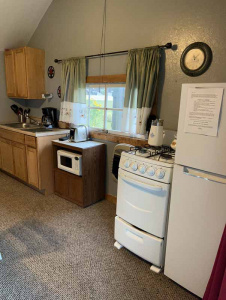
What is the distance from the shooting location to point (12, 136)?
11.8 ft

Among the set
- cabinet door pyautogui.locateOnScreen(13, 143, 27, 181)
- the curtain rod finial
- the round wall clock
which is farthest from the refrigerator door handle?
cabinet door pyautogui.locateOnScreen(13, 143, 27, 181)

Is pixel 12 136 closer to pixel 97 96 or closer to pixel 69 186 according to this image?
pixel 69 186

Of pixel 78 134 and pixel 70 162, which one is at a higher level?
pixel 78 134

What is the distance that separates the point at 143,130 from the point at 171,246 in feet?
4.29

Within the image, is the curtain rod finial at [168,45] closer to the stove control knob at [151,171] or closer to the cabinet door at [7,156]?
the stove control knob at [151,171]

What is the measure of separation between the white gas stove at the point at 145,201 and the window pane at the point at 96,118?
51.3 inches

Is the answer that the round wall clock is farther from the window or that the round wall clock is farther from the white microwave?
the white microwave

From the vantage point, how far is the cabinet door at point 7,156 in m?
3.73

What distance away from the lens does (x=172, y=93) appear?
2373mm

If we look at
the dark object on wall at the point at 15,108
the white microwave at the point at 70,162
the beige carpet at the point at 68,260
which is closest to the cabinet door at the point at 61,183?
the white microwave at the point at 70,162

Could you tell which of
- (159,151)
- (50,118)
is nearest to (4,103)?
(50,118)

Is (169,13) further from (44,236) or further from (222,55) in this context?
(44,236)

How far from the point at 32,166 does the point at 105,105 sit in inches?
58.2

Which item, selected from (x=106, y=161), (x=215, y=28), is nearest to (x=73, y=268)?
(x=106, y=161)
